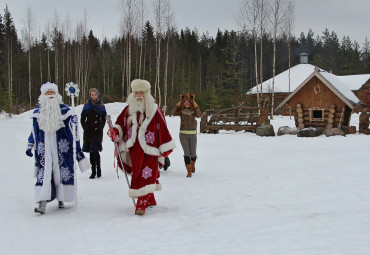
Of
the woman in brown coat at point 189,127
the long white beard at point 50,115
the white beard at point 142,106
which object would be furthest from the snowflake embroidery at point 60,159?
the woman in brown coat at point 189,127

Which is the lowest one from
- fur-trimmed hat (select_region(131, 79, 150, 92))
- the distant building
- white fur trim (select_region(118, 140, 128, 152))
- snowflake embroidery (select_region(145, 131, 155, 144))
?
white fur trim (select_region(118, 140, 128, 152))

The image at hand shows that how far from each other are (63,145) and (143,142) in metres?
1.15

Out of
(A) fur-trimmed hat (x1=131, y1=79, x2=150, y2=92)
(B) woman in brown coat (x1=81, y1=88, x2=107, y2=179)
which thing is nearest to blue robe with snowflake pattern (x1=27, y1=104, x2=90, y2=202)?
(A) fur-trimmed hat (x1=131, y1=79, x2=150, y2=92)

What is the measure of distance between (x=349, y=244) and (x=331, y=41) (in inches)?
3005

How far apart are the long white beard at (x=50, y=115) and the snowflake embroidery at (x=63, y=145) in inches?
8.0

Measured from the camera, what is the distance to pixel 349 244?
3572mm

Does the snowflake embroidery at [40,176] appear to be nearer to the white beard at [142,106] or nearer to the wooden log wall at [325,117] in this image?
the white beard at [142,106]

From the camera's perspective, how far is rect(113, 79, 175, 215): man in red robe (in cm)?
529

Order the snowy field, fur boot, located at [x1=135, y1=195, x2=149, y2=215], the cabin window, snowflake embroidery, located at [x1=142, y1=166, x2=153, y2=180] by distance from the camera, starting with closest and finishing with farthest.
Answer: the snowy field < fur boot, located at [x1=135, y1=195, x2=149, y2=215] < snowflake embroidery, located at [x1=142, y1=166, x2=153, y2=180] < the cabin window

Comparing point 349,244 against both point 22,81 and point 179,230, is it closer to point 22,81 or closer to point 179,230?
point 179,230

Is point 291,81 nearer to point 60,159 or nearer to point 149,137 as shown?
point 149,137

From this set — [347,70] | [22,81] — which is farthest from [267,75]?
[22,81]

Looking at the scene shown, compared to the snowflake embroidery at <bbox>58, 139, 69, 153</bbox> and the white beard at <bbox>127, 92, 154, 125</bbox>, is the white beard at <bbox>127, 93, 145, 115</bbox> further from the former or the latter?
the snowflake embroidery at <bbox>58, 139, 69, 153</bbox>

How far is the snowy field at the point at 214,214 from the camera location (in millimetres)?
3785
